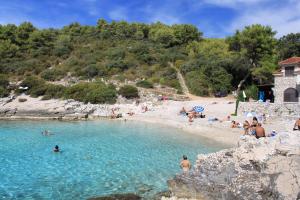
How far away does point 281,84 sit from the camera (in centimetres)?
2883

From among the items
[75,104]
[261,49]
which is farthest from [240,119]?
[261,49]

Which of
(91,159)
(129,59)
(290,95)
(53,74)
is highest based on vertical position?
(129,59)

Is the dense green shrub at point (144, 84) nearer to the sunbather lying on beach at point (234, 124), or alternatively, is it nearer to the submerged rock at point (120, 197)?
the sunbather lying on beach at point (234, 124)

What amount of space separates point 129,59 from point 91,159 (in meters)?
43.9

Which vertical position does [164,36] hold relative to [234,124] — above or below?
above

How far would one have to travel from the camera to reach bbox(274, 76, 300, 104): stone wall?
2827 cm

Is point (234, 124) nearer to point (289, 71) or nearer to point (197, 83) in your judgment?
point (289, 71)

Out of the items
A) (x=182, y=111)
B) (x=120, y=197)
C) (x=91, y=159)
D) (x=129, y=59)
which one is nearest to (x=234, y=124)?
(x=182, y=111)

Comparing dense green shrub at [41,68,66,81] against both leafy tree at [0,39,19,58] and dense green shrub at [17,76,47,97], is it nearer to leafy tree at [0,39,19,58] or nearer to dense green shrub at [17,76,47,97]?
dense green shrub at [17,76,47,97]

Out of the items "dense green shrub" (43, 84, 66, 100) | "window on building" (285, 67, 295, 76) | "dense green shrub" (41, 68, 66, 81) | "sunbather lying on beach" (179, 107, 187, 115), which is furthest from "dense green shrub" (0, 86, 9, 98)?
"window on building" (285, 67, 295, 76)

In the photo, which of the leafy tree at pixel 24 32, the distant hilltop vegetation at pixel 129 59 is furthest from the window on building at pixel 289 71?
the leafy tree at pixel 24 32

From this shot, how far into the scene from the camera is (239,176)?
8742mm

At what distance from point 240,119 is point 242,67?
76.1ft

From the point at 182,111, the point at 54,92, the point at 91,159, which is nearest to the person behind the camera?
the point at 91,159
